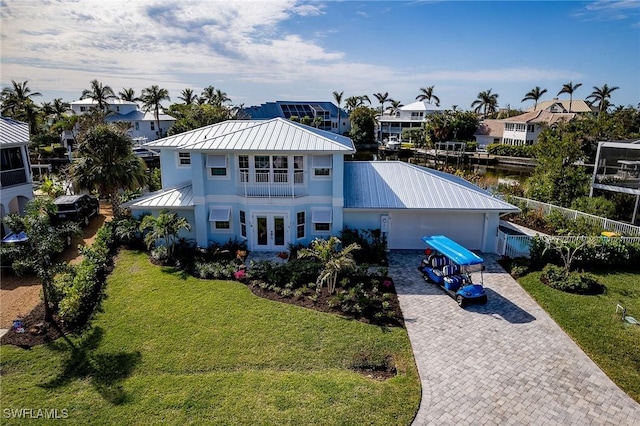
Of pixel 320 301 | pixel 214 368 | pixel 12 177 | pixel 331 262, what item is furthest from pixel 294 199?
pixel 12 177

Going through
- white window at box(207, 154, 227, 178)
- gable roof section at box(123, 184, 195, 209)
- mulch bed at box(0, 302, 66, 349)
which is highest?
white window at box(207, 154, 227, 178)

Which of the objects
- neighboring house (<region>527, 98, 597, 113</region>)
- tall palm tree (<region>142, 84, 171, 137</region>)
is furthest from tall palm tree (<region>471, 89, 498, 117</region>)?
tall palm tree (<region>142, 84, 171, 137</region>)

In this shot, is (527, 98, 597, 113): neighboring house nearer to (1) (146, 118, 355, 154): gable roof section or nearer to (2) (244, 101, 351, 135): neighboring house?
(2) (244, 101, 351, 135): neighboring house

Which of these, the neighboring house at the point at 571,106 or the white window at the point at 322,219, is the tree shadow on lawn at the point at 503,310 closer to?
the white window at the point at 322,219

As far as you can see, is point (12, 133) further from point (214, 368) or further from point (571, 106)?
point (571, 106)

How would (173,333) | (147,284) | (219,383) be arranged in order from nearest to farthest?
1. (219,383)
2. (173,333)
3. (147,284)

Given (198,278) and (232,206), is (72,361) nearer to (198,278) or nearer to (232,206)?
(198,278)

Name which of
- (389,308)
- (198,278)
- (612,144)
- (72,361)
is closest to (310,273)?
(389,308)
